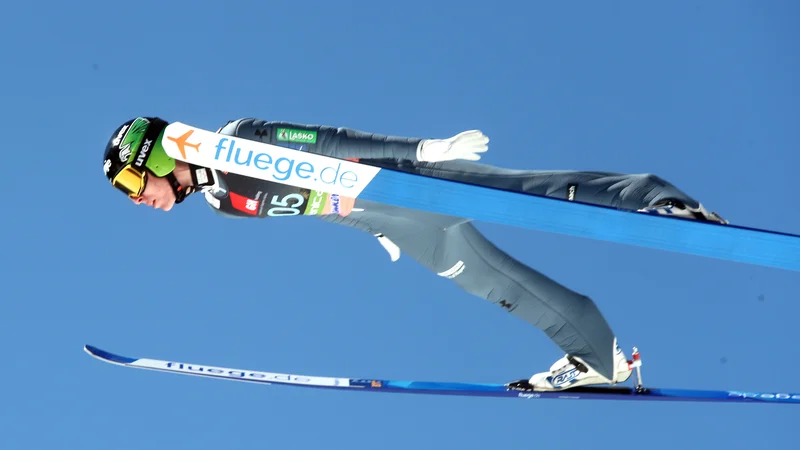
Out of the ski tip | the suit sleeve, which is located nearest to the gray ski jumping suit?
the suit sleeve

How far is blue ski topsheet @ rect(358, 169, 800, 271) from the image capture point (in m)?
2.99

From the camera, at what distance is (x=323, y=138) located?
128 inches

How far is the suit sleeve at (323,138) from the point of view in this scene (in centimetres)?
325

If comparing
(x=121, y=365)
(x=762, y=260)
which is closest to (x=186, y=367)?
(x=121, y=365)

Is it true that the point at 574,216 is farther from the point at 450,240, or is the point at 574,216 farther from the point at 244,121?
the point at 244,121

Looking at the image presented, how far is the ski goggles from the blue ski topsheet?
78 cm

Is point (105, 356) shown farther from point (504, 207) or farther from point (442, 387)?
point (504, 207)

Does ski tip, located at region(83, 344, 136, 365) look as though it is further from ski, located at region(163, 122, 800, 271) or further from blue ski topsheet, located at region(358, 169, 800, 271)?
blue ski topsheet, located at region(358, 169, 800, 271)

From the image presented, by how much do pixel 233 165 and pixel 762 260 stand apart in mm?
1615

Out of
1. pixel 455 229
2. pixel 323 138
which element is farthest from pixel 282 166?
pixel 455 229

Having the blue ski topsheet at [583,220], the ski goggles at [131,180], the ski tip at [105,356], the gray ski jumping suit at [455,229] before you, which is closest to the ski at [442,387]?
the ski tip at [105,356]

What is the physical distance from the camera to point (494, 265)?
141 inches

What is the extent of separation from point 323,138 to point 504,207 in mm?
656

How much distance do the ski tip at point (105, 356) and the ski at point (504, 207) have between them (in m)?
1.34
